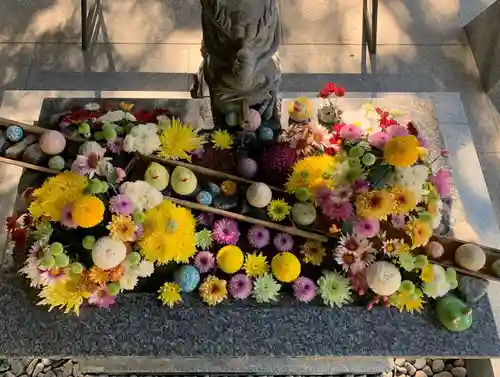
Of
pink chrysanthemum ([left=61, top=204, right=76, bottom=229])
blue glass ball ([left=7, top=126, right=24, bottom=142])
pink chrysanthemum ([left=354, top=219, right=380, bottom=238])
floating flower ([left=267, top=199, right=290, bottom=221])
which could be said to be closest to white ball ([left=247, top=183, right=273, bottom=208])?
floating flower ([left=267, top=199, right=290, bottom=221])

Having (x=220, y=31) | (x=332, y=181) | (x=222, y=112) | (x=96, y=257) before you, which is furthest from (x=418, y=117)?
(x=96, y=257)

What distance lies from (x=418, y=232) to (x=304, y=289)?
323mm

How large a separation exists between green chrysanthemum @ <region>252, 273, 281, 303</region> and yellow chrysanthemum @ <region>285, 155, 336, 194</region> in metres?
0.25

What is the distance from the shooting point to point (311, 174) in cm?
172

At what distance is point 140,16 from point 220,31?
1577 millimetres

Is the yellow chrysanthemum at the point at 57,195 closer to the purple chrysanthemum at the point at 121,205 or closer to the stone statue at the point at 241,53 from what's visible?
the purple chrysanthemum at the point at 121,205

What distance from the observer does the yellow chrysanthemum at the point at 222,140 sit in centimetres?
182

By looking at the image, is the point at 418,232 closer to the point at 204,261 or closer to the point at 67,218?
the point at 204,261

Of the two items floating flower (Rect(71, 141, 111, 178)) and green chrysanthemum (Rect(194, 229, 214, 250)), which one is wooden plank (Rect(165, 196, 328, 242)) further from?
floating flower (Rect(71, 141, 111, 178))

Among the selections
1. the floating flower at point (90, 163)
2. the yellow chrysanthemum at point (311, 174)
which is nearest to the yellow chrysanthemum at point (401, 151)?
the yellow chrysanthemum at point (311, 174)

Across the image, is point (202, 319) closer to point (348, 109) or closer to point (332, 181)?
point (332, 181)

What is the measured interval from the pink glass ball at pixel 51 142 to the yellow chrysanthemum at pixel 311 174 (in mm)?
633

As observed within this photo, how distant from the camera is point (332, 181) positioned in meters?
1.70

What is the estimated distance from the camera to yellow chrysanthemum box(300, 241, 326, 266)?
166cm
